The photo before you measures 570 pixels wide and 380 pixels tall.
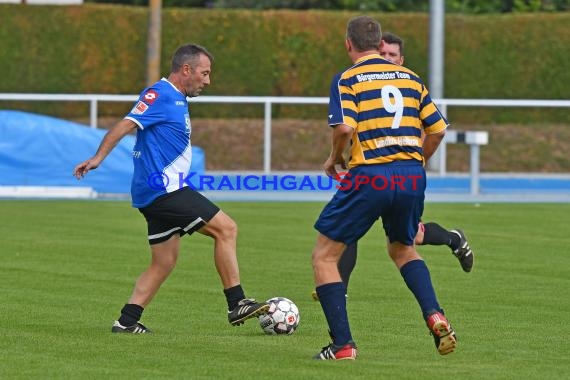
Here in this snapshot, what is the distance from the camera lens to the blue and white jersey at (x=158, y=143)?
9117 millimetres

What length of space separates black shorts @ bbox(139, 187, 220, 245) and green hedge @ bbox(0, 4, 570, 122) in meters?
24.2

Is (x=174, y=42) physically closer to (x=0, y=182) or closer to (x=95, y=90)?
(x=95, y=90)

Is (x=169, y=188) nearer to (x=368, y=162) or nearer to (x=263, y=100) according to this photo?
(x=368, y=162)

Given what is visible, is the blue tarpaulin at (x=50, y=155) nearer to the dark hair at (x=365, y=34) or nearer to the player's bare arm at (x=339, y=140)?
the player's bare arm at (x=339, y=140)

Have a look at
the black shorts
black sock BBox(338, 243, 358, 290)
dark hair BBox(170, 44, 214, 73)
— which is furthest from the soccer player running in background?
dark hair BBox(170, 44, 214, 73)

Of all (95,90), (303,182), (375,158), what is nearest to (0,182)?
(303,182)

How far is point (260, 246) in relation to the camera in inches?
598

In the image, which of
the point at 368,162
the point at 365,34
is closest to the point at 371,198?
the point at 368,162

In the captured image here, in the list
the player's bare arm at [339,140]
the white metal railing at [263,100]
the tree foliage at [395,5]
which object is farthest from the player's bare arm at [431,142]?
the tree foliage at [395,5]

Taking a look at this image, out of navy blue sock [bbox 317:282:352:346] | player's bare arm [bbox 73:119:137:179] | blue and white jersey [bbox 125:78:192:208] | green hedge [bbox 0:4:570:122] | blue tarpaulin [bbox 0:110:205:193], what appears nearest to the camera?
navy blue sock [bbox 317:282:352:346]

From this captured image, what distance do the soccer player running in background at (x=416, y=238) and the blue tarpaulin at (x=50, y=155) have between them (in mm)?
12327

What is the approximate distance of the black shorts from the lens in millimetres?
9148

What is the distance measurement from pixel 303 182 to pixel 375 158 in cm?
1794

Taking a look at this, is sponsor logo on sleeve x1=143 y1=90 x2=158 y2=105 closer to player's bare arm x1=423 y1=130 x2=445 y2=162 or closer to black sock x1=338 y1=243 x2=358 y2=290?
player's bare arm x1=423 y1=130 x2=445 y2=162
